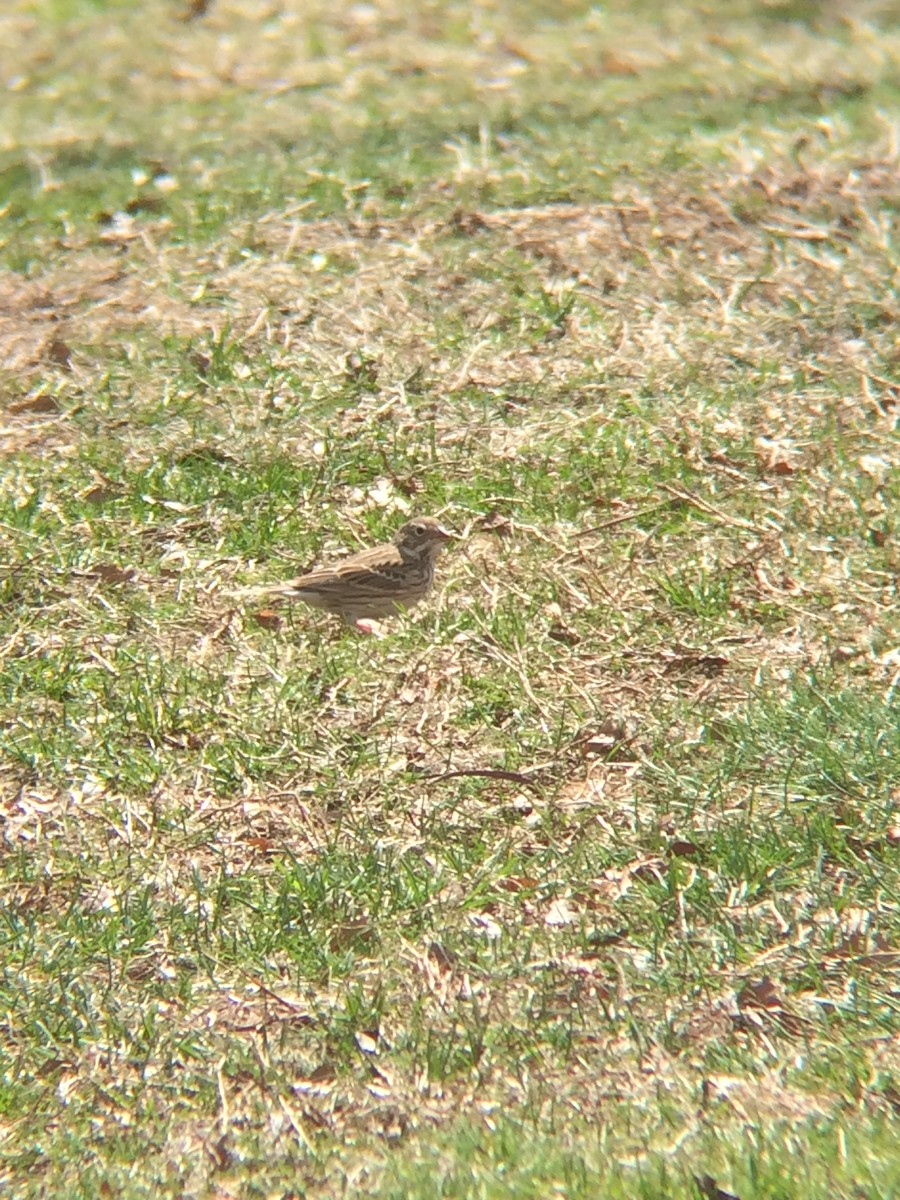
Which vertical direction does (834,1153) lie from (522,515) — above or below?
above

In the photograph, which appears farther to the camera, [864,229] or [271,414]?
[864,229]

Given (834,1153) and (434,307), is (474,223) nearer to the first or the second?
(434,307)

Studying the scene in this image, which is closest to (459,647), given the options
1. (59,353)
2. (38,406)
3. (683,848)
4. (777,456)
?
(683,848)

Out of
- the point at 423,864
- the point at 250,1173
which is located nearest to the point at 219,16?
the point at 423,864

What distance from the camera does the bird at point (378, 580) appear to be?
21.1 feet

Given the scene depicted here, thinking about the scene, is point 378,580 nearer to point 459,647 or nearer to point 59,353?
point 459,647

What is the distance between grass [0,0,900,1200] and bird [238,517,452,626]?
164 mm

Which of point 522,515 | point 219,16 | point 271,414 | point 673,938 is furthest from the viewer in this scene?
point 219,16

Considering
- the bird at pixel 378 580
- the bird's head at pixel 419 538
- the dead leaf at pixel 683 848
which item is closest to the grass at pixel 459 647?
the dead leaf at pixel 683 848

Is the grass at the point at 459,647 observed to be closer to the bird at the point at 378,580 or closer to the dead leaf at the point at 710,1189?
the dead leaf at the point at 710,1189

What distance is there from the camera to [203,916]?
5312 mm

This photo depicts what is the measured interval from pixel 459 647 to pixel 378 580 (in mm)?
393

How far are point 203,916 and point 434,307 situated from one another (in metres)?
3.89

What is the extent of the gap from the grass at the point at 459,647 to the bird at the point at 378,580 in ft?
0.54
